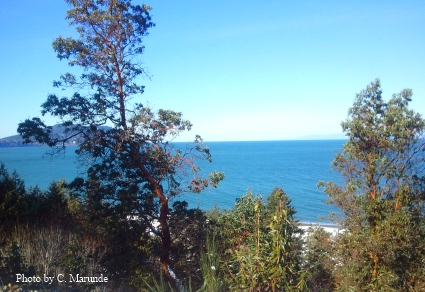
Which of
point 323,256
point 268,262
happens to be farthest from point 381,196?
point 268,262

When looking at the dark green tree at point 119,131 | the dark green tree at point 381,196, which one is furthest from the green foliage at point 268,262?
the dark green tree at point 119,131

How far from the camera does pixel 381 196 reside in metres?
7.97

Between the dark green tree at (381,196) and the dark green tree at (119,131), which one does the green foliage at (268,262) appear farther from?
the dark green tree at (119,131)

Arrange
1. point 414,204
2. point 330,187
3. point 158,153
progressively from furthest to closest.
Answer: point 330,187, point 158,153, point 414,204

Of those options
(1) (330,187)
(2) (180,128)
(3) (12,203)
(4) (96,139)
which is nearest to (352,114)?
(1) (330,187)

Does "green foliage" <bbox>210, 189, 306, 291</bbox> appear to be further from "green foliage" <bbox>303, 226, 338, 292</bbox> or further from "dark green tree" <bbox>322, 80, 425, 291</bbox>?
"green foliage" <bbox>303, 226, 338, 292</bbox>

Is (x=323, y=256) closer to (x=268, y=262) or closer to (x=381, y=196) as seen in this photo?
(x=381, y=196)

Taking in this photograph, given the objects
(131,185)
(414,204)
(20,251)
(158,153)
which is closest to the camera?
(20,251)

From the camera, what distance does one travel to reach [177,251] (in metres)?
8.53

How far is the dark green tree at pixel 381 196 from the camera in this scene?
19.7 ft

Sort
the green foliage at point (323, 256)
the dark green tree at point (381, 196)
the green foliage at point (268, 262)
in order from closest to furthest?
the green foliage at point (268, 262), the dark green tree at point (381, 196), the green foliage at point (323, 256)

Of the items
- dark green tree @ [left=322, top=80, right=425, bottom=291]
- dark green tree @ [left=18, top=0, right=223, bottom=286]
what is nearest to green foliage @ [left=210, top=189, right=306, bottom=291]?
dark green tree @ [left=322, top=80, right=425, bottom=291]

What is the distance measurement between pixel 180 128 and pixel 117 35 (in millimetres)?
2523

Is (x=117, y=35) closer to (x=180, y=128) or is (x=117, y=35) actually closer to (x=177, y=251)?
(x=180, y=128)
